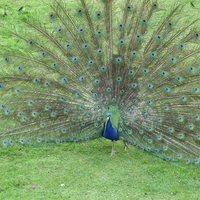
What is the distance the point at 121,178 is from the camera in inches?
236

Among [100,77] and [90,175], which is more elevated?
[100,77]

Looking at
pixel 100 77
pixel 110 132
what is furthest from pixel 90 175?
pixel 100 77

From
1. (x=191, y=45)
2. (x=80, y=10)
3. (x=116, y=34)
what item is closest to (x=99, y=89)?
(x=116, y=34)

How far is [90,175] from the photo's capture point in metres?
6.06

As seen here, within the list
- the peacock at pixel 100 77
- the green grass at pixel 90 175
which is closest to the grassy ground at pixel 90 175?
the green grass at pixel 90 175

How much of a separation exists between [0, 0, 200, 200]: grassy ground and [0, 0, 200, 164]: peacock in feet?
1.55

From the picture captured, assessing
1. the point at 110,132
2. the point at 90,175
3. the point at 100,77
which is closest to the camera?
the point at 90,175

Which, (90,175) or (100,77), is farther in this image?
(100,77)

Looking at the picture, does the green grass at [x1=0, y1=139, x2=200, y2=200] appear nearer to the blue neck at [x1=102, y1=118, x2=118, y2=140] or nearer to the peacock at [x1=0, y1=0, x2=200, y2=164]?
the peacock at [x1=0, y1=0, x2=200, y2=164]

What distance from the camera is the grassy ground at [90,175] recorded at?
5.50 m

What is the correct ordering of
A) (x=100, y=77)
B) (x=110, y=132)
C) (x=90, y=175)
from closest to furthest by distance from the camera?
1. (x=90, y=175)
2. (x=110, y=132)
3. (x=100, y=77)

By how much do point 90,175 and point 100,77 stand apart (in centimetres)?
181

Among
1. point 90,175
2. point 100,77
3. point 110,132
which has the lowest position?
point 90,175

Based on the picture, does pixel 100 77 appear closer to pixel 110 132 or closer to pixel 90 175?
pixel 110 132
